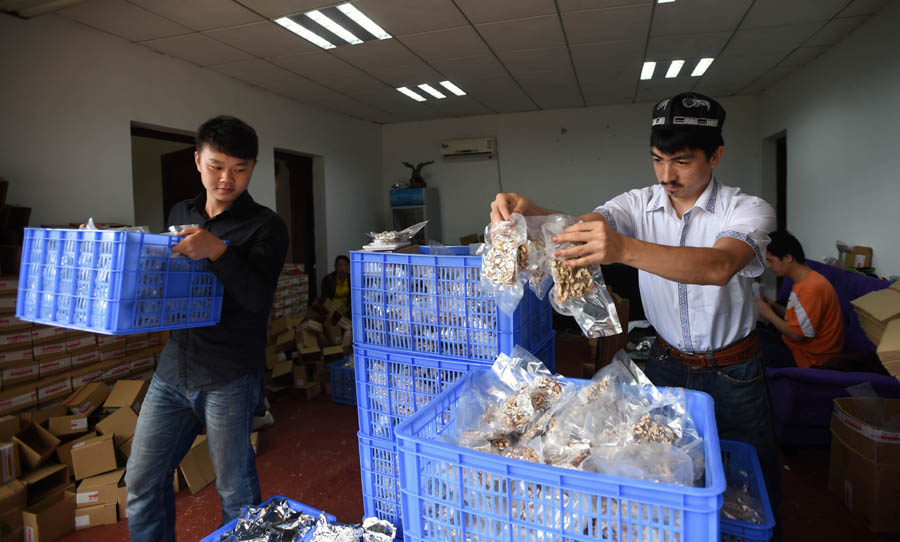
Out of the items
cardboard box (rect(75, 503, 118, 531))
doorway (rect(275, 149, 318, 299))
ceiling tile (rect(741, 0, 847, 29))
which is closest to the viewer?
cardboard box (rect(75, 503, 118, 531))

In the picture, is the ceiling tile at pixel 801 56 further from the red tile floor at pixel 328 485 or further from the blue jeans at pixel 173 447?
the blue jeans at pixel 173 447

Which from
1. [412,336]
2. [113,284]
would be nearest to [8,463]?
[113,284]

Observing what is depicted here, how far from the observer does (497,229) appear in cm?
108

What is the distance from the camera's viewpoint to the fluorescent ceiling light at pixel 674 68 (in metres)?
4.81

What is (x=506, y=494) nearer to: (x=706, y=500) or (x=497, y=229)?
(x=706, y=500)

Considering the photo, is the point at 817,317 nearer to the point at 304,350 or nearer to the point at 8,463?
the point at 304,350

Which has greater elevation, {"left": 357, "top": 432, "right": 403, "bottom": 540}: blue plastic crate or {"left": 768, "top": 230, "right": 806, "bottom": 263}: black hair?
{"left": 768, "top": 230, "right": 806, "bottom": 263}: black hair

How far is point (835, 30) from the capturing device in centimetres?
403

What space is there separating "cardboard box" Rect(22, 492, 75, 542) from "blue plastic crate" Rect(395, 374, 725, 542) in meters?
2.50

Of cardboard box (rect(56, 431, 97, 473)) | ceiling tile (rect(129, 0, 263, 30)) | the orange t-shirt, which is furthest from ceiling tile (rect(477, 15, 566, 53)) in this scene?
cardboard box (rect(56, 431, 97, 473))

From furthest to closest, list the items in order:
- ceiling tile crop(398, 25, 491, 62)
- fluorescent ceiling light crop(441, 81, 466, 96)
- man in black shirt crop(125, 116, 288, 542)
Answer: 1. fluorescent ceiling light crop(441, 81, 466, 96)
2. ceiling tile crop(398, 25, 491, 62)
3. man in black shirt crop(125, 116, 288, 542)

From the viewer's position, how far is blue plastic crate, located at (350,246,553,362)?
1410 mm

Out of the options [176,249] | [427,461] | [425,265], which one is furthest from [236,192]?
[427,461]

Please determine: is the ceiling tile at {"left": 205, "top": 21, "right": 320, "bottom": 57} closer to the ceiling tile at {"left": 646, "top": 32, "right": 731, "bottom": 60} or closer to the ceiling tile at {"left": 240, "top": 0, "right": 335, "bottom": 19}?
the ceiling tile at {"left": 240, "top": 0, "right": 335, "bottom": 19}
